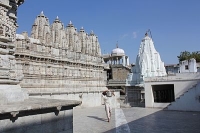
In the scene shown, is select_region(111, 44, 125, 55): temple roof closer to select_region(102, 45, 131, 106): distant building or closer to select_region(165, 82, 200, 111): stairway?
select_region(102, 45, 131, 106): distant building

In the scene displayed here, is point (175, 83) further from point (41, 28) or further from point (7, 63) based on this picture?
point (41, 28)

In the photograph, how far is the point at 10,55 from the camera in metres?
6.52

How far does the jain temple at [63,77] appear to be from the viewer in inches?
230

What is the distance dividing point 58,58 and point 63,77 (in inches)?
104

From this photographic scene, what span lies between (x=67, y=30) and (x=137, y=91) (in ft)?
50.2

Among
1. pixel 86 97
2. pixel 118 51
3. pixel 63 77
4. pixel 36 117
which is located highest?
pixel 118 51

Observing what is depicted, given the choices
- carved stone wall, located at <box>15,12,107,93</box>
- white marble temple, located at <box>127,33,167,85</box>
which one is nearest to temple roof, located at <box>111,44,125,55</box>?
carved stone wall, located at <box>15,12,107,93</box>

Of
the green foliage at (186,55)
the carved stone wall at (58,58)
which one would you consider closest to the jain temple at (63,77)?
the carved stone wall at (58,58)

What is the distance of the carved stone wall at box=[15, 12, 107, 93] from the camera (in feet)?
76.6

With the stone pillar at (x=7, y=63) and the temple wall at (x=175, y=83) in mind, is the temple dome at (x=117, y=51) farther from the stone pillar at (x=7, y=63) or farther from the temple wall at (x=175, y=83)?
the stone pillar at (x=7, y=63)

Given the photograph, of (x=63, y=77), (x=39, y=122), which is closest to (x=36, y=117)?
(x=39, y=122)

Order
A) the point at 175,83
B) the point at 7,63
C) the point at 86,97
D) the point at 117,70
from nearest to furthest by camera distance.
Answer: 1. the point at 7,63
2. the point at 175,83
3. the point at 86,97
4. the point at 117,70

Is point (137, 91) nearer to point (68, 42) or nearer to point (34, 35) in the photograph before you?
point (68, 42)

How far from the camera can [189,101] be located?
19.3 m
